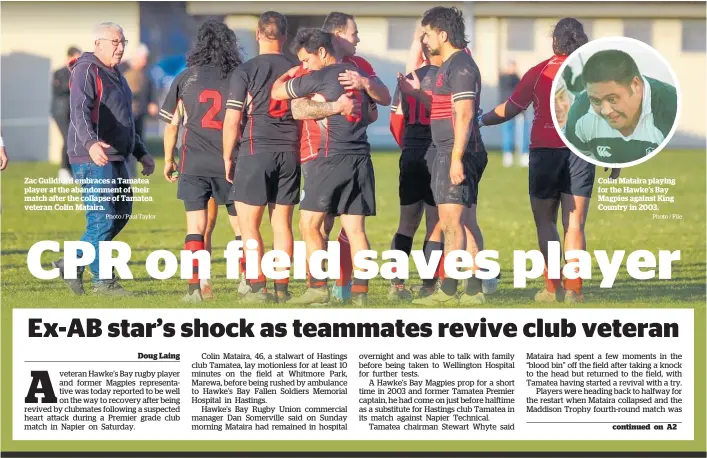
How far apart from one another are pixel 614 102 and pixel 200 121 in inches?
132

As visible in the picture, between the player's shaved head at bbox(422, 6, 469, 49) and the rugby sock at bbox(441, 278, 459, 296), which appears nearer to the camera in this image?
the player's shaved head at bbox(422, 6, 469, 49)

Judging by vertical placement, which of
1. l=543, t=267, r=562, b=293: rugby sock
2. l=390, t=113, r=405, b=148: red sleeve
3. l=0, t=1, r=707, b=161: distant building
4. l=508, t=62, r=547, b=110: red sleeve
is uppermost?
l=0, t=1, r=707, b=161: distant building

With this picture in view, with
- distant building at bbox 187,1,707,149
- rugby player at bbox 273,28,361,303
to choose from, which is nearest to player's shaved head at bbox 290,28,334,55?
rugby player at bbox 273,28,361,303

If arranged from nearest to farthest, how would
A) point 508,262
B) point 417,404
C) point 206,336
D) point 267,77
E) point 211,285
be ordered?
1. point 417,404
2. point 206,336
3. point 267,77
4. point 211,285
5. point 508,262

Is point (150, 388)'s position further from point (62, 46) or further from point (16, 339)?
point (62, 46)

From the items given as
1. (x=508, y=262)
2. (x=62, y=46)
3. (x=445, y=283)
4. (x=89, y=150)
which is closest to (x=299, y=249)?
(x=445, y=283)

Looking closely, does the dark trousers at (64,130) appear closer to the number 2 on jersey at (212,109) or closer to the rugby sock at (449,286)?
the number 2 on jersey at (212,109)

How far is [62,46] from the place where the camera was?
32281mm

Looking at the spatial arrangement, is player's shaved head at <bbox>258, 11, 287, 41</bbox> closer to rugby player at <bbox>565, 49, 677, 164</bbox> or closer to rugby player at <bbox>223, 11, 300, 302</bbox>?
rugby player at <bbox>223, 11, 300, 302</bbox>

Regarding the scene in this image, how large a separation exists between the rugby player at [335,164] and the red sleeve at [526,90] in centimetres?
124

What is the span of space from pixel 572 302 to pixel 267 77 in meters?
2.96

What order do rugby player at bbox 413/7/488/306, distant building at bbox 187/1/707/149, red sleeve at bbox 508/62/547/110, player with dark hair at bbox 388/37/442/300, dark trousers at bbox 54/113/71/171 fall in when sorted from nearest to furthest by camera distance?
rugby player at bbox 413/7/488/306
player with dark hair at bbox 388/37/442/300
red sleeve at bbox 508/62/547/110
dark trousers at bbox 54/113/71/171
distant building at bbox 187/1/707/149

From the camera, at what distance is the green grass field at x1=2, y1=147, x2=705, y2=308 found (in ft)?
36.5

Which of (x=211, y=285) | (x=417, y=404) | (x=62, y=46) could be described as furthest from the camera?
(x=62, y=46)
